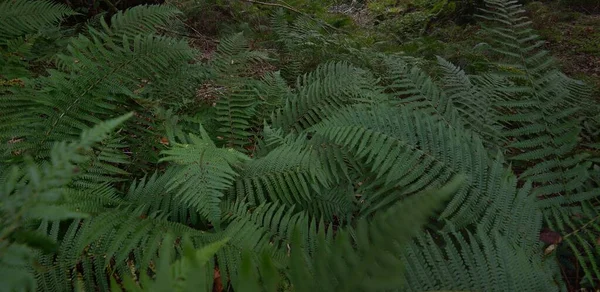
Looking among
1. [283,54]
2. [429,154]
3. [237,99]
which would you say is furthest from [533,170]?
[283,54]

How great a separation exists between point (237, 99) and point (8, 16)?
1.89m

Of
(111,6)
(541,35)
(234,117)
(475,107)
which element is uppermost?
(541,35)

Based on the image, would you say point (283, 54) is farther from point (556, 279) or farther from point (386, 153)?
point (556, 279)

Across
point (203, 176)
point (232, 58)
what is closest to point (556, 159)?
point (203, 176)

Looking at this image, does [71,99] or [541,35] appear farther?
[541,35]

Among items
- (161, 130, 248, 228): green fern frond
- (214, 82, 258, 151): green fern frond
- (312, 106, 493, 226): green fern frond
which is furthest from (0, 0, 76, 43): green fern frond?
(312, 106, 493, 226): green fern frond

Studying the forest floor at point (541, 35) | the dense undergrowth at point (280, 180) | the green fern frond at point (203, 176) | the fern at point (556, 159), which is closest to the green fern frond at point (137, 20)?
the dense undergrowth at point (280, 180)

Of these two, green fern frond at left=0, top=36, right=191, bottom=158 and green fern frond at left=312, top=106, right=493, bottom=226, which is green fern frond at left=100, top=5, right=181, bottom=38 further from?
green fern frond at left=312, top=106, right=493, bottom=226

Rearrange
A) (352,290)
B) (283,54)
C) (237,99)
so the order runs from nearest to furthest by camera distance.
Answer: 1. (352,290)
2. (237,99)
3. (283,54)

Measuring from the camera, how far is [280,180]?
188 cm

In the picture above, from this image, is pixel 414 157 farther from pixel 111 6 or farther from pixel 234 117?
pixel 111 6

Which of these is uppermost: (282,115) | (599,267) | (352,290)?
(352,290)

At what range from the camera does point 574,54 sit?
3.99 meters

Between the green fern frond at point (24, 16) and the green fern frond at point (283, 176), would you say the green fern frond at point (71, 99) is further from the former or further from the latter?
the green fern frond at point (24, 16)
